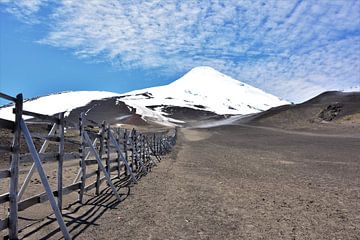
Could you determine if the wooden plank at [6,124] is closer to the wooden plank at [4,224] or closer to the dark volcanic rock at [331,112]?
the wooden plank at [4,224]

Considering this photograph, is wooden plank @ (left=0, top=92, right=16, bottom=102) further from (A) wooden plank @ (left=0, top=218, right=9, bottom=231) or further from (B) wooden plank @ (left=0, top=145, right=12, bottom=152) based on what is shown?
(A) wooden plank @ (left=0, top=218, right=9, bottom=231)

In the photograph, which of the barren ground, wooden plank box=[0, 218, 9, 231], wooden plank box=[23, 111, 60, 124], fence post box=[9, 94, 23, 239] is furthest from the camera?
the barren ground

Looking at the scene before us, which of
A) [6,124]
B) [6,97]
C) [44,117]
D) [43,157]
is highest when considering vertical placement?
[6,97]

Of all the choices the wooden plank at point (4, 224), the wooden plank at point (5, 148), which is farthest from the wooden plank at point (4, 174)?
the wooden plank at point (4, 224)

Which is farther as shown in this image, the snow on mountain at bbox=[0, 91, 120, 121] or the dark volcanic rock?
the snow on mountain at bbox=[0, 91, 120, 121]

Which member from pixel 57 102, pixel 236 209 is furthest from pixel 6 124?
pixel 57 102

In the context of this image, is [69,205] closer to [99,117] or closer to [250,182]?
[250,182]

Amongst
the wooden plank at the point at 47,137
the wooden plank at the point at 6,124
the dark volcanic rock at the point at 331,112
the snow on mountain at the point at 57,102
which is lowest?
the wooden plank at the point at 47,137

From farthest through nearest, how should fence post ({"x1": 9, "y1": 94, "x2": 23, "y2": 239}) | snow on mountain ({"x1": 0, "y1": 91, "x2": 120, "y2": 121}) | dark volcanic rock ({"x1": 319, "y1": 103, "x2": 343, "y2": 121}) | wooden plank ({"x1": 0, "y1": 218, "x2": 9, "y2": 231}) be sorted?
snow on mountain ({"x1": 0, "y1": 91, "x2": 120, "y2": 121}), dark volcanic rock ({"x1": 319, "y1": 103, "x2": 343, "y2": 121}), fence post ({"x1": 9, "y1": 94, "x2": 23, "y2": 239}), wooden plank ({"x1": 0, "y1": 218, "x2": 9, "y2": 231})

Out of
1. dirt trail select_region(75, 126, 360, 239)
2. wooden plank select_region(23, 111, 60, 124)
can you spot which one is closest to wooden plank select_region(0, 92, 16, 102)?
wooden plank select_region(23, 111, 60, 124)

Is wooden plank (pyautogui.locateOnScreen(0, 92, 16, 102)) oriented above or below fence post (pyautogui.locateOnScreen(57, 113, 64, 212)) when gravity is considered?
above

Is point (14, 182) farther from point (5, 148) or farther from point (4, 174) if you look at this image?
point (5, 148)

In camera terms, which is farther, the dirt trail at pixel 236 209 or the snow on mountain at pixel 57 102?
the snow on mountain at pixel 57 102

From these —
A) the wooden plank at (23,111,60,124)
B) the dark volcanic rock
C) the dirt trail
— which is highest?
the dark volcanic rock
